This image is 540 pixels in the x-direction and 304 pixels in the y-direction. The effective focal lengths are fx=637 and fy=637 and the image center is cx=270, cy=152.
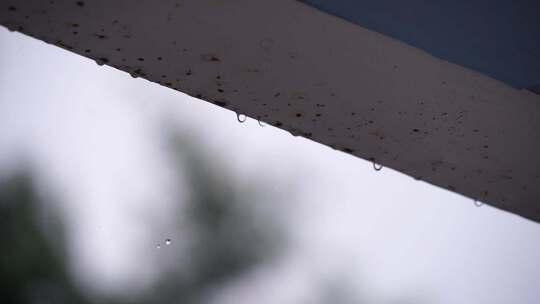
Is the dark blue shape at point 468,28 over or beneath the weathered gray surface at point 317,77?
over

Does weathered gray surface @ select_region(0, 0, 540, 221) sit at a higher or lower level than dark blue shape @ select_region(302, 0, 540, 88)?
lower

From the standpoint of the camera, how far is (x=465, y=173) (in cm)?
127

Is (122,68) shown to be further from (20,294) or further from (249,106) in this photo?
(20,294)

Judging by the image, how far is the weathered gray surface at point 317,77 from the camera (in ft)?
3.01

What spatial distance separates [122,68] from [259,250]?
9.21 m

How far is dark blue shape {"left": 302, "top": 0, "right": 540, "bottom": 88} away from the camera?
924mm

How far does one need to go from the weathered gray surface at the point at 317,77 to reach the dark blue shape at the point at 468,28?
0.06 ft

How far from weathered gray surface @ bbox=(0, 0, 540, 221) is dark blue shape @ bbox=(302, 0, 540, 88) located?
18mm

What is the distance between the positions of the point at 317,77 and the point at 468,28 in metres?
0.25

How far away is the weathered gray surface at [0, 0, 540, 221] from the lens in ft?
3.01

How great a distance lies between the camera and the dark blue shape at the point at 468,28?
924mm

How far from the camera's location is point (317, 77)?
1.04 meters

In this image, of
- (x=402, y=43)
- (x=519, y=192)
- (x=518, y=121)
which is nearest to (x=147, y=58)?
(x=402, y=43)

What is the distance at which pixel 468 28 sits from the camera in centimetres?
97
